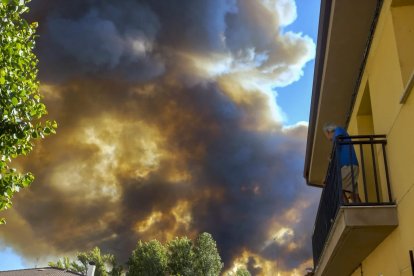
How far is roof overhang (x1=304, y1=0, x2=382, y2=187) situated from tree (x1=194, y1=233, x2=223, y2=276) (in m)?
46.9

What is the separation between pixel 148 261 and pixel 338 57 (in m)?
50.6

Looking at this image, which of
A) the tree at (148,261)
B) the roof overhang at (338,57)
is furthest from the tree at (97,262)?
the roof overhang at (338,57)

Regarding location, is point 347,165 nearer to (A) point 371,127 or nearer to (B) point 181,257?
(A) point 371,127

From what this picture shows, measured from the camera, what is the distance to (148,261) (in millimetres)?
55812

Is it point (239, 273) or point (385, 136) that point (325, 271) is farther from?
point (239, 273)

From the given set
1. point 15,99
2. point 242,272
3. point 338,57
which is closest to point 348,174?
point 338,57

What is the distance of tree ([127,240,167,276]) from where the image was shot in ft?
182

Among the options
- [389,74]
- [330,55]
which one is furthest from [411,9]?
[330,55]

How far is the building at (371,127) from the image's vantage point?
219 inches

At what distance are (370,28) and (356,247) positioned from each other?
10.7 feet

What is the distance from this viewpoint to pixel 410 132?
5.21m

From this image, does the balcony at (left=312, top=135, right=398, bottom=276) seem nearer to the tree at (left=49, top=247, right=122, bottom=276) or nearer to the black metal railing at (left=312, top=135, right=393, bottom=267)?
the black metal railing at (left=312, top=135, right=393, bottom=267)

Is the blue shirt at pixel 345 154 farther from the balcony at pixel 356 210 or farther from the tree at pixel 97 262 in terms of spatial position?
the tree at pixel 97 262

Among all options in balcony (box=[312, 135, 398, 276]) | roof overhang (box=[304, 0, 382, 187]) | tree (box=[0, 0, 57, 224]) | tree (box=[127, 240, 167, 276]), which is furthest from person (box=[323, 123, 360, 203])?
tree (box=[127, 240, 167, 276])
